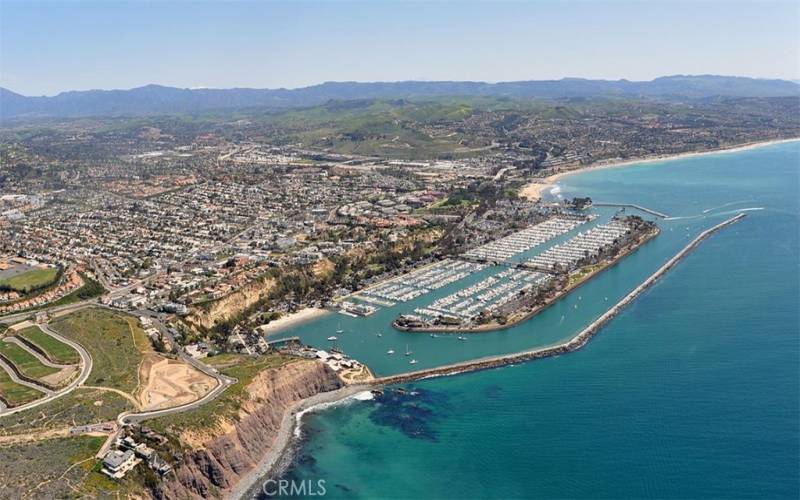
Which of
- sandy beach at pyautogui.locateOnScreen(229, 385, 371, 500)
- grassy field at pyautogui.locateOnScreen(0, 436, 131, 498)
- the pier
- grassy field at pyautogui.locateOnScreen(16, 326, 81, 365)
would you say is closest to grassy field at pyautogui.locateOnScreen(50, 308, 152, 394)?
grassy field at pyautogui.locateOnScreen(16, 326, 81, 365)

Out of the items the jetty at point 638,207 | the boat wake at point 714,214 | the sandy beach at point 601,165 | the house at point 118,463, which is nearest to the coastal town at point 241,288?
the house at point 118,463

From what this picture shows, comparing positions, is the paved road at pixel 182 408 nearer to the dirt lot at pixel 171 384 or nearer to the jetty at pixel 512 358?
the dirt lot at pixel 171 384

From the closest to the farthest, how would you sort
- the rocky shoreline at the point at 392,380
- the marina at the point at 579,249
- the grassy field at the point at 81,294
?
1. the rocky shoreline at the point at 392,380
2. the grassy field at the point at 81,294
3. the marina at the point at 579,249

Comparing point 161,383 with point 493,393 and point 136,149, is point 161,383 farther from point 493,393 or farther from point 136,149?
point 136,149

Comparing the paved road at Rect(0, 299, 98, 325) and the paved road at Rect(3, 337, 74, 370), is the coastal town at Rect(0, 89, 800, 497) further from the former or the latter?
the paved road at Rect(0, 299, 98, 325)

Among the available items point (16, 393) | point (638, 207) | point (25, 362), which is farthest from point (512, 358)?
point (638, 207)
